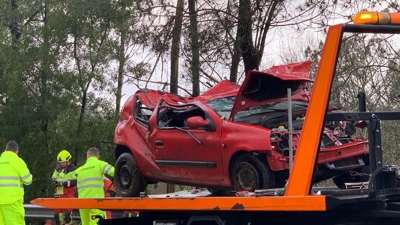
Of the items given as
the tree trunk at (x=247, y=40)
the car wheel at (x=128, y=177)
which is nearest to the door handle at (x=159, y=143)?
the car wheel at (x=128, y=177)

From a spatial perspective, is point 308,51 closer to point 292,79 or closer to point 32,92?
point 292,79

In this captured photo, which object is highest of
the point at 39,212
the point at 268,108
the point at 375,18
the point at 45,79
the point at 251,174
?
the point at 45,79

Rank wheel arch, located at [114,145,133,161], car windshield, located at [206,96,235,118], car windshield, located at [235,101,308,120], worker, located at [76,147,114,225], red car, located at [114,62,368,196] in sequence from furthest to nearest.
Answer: worker, located at [76,147,114,225] → wheel arch, located at [114,145,133,161] → car windshield, located at [206,96,235,118] → car windshield, located at [235,101,308,120] → red car, located at [114,62,368,196]

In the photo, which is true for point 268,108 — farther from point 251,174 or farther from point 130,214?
point 130,214

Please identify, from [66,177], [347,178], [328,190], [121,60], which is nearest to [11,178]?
[66,177]

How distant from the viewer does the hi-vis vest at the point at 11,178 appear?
9844 mm

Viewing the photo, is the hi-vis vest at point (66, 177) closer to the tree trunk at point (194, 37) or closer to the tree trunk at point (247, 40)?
the tree trunk at point (194, 37)

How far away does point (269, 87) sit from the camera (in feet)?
23.6

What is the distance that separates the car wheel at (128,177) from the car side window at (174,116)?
29.2 inches

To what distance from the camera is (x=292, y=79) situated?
23.4 ft

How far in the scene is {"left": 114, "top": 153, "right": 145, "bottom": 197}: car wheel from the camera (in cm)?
833

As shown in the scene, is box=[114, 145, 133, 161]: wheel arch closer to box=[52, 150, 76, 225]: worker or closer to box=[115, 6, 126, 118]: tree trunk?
box=[52, 150, 76, 225]: worker

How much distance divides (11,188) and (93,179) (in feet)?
4.03

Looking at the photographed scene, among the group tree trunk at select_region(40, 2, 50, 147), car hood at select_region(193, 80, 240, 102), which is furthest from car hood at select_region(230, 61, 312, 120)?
tree trunk at select_region(40, 2, 50, 147)
